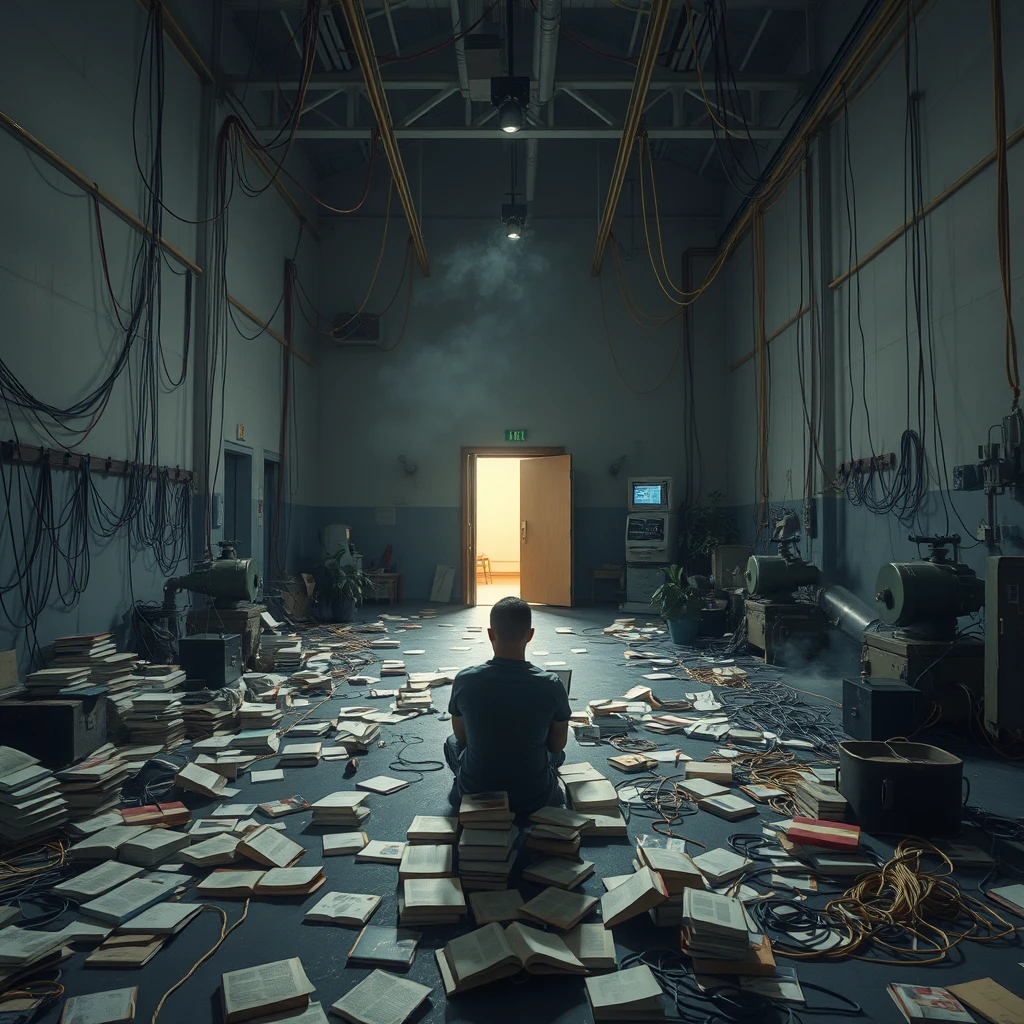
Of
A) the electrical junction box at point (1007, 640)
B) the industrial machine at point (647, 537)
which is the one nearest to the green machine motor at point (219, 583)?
the electrical junction box at point (1007, 640)

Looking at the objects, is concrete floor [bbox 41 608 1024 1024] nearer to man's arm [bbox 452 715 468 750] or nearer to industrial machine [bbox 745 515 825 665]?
man's arm [bbox 452 715 468 750]

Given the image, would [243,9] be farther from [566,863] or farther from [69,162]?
[566,863]

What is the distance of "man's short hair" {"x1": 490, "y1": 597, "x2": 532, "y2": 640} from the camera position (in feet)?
9.73

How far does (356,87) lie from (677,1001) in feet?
28.9

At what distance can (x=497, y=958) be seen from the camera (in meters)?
2.16

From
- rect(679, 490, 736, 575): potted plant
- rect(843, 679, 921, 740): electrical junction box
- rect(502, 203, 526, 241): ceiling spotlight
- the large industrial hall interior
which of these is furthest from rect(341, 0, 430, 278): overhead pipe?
rect(843, 679, 921, 740): electrical junction box

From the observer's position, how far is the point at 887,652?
194 inches

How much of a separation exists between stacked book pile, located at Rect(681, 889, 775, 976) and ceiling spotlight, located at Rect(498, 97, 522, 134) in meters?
6.88

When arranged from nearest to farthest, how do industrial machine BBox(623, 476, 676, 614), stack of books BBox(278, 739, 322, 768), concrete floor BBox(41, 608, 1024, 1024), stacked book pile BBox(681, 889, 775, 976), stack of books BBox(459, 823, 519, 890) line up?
concrete floor BBox(41, 608, 1024, 1024) → stacked book pile BBox(681, 889, 775, 976) → stack of books BBox(459, 823, 519, 890) → stack of books BBox(278, 739, 322, 768) → industrial machine BBox(623, 476, 676, 614)

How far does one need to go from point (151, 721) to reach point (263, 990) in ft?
9.16

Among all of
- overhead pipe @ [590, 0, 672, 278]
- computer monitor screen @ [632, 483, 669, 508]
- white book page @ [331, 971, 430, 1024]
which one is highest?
overhead pipe @ [590, 0, 672, 278]

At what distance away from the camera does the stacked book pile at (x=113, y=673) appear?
15.5ft

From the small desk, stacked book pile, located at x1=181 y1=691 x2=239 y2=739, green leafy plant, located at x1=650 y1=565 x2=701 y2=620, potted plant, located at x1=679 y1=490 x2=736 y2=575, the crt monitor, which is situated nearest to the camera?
stacked book pile, located at x1=181 y1=691 x2=239 y2=739

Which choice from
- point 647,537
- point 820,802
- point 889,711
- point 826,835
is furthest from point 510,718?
point 647,537
